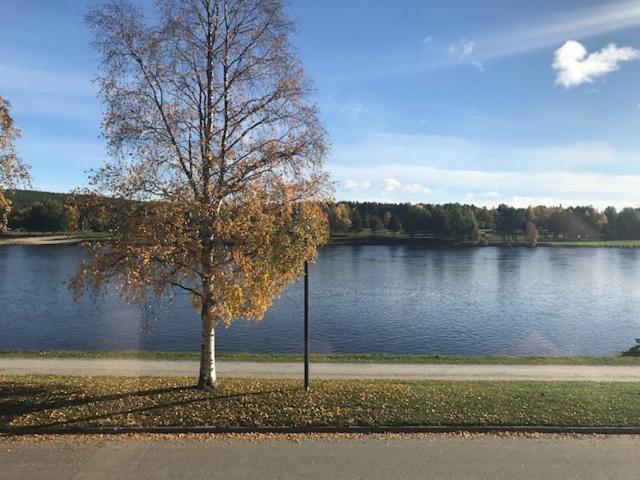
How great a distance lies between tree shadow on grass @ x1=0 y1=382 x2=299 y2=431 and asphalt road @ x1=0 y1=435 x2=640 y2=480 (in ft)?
2.89

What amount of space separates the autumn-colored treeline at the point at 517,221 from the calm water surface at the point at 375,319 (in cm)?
9178

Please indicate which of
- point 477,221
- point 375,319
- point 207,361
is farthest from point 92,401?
point 477,221

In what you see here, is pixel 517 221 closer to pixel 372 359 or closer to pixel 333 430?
pixel 372 359

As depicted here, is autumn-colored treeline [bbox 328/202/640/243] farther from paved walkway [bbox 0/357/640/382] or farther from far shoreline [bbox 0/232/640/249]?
paved walkway [bbox 0/357/640/382]

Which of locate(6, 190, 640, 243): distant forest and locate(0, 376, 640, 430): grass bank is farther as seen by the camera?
locate(6, 190, 640, 243): distant forest

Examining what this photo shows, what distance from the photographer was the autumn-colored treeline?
5851 inches

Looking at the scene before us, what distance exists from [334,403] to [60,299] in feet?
113

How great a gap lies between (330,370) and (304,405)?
20.1 feet

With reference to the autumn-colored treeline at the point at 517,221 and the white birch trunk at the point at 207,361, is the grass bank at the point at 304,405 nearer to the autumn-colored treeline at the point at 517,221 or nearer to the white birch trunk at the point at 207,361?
the white birch trunk at the point at 207,361

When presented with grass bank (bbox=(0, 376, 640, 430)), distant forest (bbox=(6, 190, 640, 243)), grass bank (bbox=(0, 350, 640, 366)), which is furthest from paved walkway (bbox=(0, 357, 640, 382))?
distant forest (bbox=(6, 190, 640, 243))

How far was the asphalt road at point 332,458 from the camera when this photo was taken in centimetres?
852

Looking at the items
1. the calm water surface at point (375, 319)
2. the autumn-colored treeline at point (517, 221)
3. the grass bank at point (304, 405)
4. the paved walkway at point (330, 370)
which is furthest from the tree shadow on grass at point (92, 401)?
the autumn-colored treeline at point (517, 221)

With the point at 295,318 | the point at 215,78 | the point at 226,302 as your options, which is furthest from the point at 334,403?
the point at 295,318

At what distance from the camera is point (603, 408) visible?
11.7 meters
